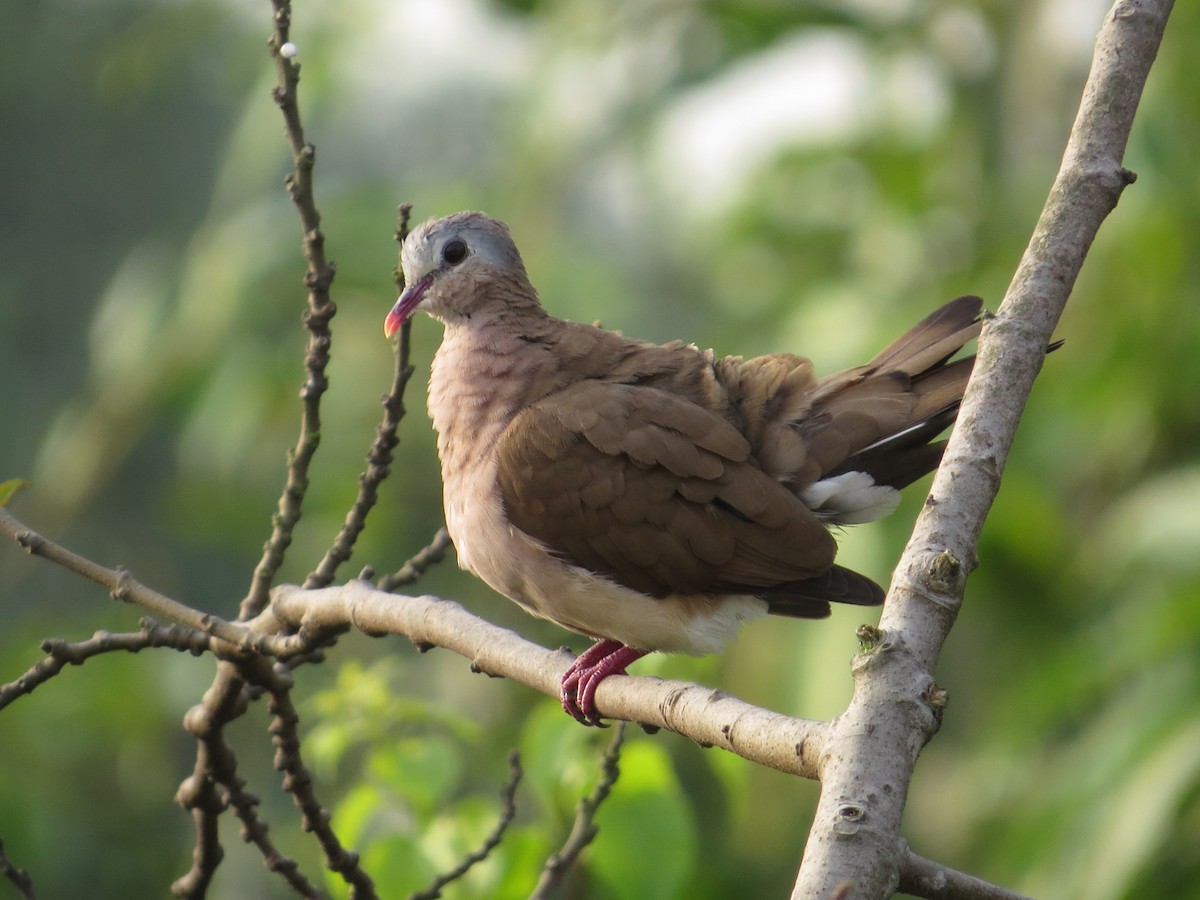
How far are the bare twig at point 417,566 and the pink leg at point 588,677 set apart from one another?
355 mm

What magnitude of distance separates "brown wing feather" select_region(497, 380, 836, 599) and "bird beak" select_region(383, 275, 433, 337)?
45 cm

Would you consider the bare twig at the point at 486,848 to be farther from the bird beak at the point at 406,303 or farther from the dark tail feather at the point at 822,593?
the bird beak at the point at 406,303

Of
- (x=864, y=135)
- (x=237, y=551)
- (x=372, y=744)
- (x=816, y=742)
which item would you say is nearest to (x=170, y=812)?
(x=237, y=551)

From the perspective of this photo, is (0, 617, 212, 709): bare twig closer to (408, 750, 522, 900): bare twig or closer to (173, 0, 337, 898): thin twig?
(173, 0, 337, 898): thin twig

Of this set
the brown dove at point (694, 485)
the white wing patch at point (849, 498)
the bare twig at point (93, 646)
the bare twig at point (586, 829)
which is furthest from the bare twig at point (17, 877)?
the white wing patch at point (849, 498)

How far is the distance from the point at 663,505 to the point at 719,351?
152 inches

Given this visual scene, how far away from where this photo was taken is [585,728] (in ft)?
8.29

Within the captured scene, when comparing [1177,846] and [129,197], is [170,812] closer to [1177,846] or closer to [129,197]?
[129,197]

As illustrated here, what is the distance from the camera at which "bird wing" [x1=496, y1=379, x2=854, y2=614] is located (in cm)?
262

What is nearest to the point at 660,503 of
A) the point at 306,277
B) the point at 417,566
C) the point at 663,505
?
the point at 663,505

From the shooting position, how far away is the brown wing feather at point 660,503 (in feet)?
8.61

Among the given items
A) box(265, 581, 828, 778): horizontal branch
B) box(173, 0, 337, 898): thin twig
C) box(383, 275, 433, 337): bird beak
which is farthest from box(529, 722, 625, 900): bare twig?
box(383, 275, 433, 337): bird beak

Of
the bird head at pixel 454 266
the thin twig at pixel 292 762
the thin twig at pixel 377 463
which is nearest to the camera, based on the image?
the thin twig at pixel 292 762

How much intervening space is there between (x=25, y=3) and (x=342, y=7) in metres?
5.64
